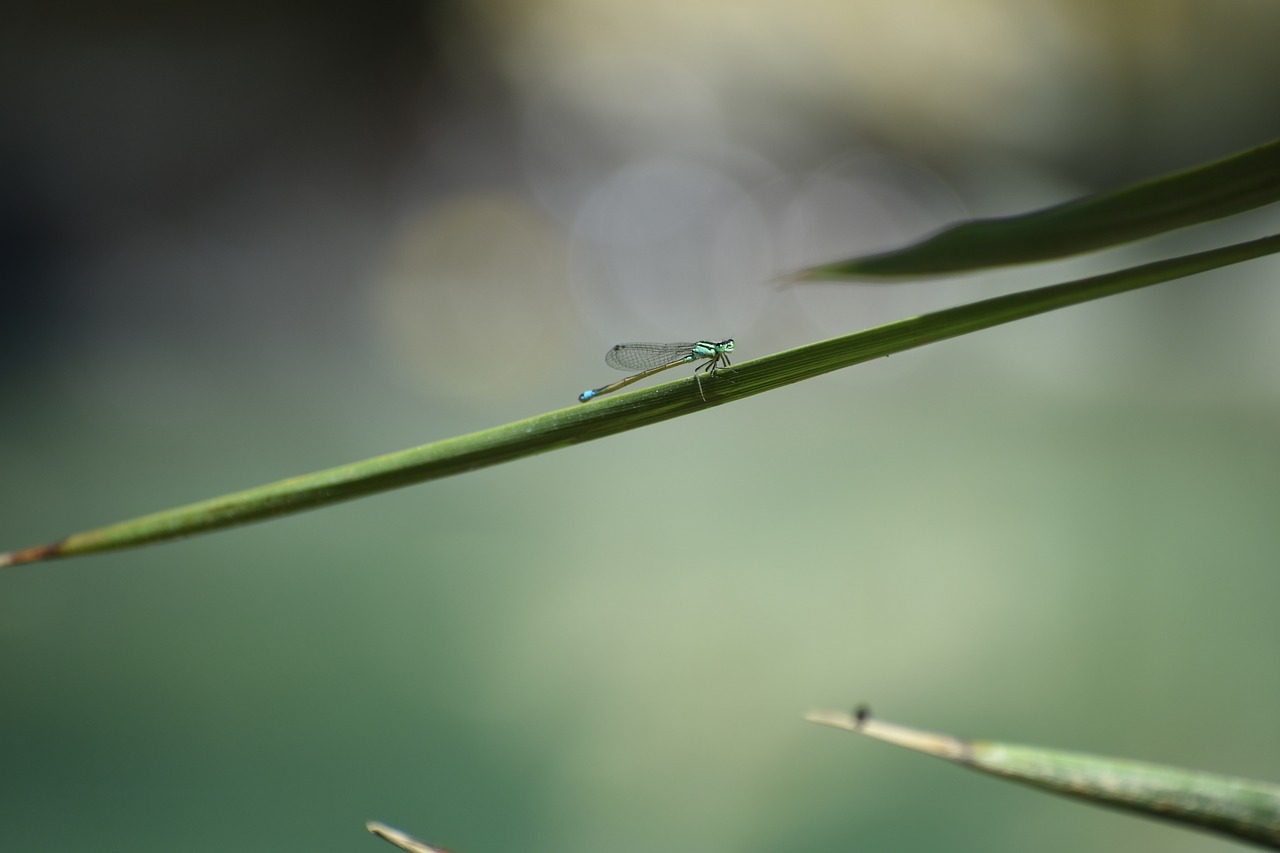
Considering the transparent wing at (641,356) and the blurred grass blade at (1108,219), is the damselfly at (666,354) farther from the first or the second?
the blurred grass blade at (1108,219)

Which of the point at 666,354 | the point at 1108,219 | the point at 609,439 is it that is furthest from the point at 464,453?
the point at 609,439

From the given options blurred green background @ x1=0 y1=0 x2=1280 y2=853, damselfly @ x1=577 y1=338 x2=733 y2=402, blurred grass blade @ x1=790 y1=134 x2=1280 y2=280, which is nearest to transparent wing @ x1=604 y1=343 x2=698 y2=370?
damselfly @ x1=577 y1=338 x2=733 y2=402

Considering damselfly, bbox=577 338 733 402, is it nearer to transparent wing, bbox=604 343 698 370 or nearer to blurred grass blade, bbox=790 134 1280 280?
transparent wing, bbox=604 343 698 370

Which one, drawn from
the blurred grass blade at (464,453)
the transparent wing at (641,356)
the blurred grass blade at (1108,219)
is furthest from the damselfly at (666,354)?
the blurred grass blade at (1108,219)

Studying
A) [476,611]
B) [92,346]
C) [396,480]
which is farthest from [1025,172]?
[396,480]

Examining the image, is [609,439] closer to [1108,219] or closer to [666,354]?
[666,354]

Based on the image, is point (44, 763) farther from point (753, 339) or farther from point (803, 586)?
point (753, 339)
